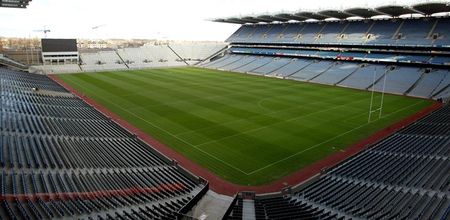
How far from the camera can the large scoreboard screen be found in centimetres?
7256

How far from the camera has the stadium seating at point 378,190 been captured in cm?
1388

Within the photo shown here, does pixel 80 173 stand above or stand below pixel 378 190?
above

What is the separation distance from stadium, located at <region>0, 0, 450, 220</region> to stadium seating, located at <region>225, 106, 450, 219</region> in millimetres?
68

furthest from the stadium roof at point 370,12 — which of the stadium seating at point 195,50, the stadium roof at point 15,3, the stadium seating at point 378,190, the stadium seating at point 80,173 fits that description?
the stadium roof at point 15,3

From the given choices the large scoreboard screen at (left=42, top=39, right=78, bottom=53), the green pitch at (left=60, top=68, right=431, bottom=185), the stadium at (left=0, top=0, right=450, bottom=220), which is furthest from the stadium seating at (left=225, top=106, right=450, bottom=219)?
the large scoreboard screen at (left=42, top=39, right=78, bottom=53)

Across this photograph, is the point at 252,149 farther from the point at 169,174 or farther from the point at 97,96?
the point at 97,96

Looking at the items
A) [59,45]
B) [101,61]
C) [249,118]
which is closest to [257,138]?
[249,118]

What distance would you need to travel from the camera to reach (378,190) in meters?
16.0

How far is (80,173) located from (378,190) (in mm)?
15965

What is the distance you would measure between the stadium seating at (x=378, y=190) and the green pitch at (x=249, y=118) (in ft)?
12.2

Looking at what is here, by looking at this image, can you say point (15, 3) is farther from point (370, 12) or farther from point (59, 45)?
point (370, 12)

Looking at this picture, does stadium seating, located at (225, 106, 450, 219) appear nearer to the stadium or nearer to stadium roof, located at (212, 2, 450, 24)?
the stadium

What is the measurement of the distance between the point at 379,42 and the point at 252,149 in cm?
4562

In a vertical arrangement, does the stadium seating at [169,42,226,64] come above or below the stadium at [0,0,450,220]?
above
